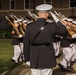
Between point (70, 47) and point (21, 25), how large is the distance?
3631 mm

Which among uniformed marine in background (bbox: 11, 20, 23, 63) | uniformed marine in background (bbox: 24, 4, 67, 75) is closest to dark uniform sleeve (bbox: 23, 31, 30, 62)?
uniformed marine in background (bbox: 24, 4, 67, 75)

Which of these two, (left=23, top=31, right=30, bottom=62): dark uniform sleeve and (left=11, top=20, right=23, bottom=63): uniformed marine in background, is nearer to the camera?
(left=23, top=31, right=30, bottom=62): dark uniform sleeve

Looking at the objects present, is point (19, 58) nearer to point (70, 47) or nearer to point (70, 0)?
point (70, 47)

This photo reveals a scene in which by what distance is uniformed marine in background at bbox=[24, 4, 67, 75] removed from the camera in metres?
6.83

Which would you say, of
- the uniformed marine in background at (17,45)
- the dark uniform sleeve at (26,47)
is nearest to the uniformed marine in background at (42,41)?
the dark uniform sleeve at (26,47)

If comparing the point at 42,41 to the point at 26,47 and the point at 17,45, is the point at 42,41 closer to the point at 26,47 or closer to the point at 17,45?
the point at 26,47

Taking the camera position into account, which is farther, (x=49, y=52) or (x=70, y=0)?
(x=70, y=0)

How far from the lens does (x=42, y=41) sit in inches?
271

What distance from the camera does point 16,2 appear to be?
1732 inches

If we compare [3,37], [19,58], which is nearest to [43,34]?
[19,58]

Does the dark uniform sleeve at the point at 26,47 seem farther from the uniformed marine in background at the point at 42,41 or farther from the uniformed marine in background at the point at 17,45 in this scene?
the uniformed marine in background at the point at 17,45

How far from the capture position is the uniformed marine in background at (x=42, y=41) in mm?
6828

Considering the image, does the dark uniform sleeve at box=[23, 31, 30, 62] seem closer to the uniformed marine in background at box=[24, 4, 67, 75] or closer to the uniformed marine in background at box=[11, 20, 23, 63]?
the uniformed marine in background at box=[24, 4, 67, 75]

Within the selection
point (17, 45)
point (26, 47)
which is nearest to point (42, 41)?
point (26, 47)
